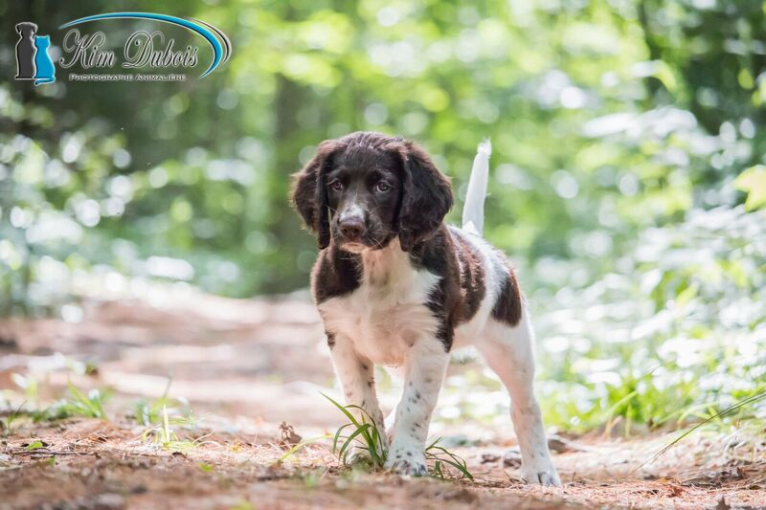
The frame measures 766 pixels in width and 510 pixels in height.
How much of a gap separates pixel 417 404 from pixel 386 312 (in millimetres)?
443

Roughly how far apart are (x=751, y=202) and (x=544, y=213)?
10740 mm

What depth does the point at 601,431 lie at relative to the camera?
6547 mm

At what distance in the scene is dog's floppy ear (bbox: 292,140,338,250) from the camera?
4375 mm

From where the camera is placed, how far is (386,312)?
13.9ft

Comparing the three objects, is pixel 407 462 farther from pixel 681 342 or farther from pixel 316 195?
pixel 681 342

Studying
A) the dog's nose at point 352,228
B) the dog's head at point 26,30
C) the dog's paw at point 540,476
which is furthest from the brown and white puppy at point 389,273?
the dog's head at point 26,30

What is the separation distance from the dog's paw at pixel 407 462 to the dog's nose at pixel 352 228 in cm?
97

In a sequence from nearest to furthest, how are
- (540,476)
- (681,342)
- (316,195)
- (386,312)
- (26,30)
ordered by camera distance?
(386,312) → (316,195) → (540,476) → (681,342) → (26,30)

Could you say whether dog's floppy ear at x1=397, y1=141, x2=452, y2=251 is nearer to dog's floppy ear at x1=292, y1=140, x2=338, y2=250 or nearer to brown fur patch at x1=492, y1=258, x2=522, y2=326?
dog's floppy ear at x1=292, y1=140, x2=338, y2=250

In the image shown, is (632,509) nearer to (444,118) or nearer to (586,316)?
(586,316)

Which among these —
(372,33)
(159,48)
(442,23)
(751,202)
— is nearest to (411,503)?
(751,202)

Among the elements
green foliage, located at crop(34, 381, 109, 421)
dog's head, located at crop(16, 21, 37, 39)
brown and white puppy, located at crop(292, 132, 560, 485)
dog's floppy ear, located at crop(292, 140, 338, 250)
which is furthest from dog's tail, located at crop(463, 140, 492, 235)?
dog's head, located at crop(16, 21, 37, 39)

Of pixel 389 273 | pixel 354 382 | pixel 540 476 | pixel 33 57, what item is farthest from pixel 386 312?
pixel 33 57

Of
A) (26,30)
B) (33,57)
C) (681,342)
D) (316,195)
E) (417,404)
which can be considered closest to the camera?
(417,404)
